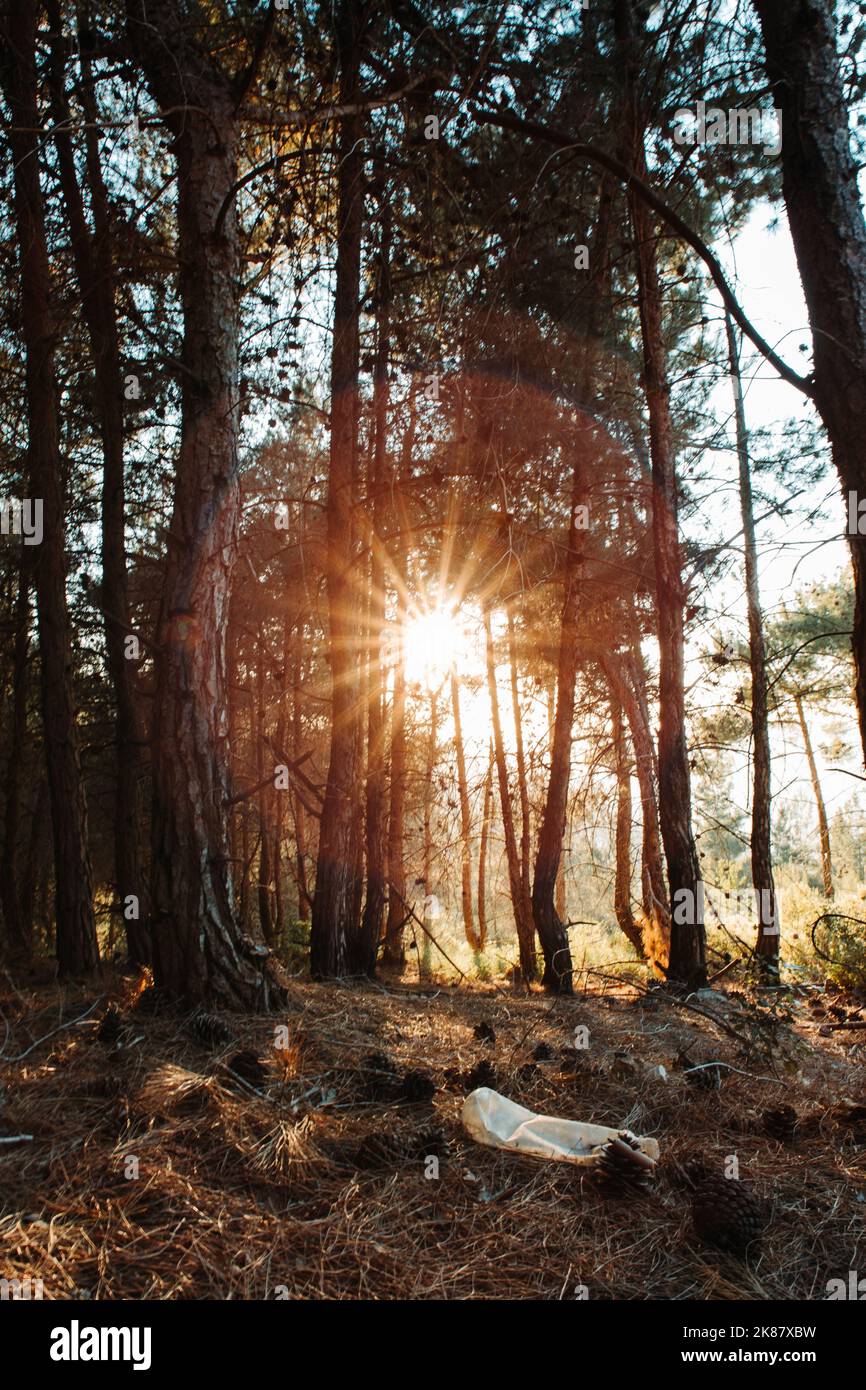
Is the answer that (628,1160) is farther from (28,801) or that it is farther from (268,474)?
(28,801)

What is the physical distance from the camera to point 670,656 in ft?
23.0

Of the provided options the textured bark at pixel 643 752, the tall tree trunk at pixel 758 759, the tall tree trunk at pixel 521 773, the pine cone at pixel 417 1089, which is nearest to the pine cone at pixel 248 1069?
the pine cone at pixel 417 1089

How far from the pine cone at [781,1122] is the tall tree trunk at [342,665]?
14.2ft

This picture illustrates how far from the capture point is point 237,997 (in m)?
4.19

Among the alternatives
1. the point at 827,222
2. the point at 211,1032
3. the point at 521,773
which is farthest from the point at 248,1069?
the point at 521,773

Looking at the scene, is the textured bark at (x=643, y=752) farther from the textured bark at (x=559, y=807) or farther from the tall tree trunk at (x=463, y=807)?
the textured bark at (x=559, y=807)

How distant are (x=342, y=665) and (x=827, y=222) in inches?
191

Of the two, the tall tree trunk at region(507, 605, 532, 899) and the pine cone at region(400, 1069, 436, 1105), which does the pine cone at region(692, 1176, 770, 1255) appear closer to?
the pine cone at region(400, 1069, 436, 1105)

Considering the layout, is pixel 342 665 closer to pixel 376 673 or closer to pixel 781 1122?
pixel 376 673

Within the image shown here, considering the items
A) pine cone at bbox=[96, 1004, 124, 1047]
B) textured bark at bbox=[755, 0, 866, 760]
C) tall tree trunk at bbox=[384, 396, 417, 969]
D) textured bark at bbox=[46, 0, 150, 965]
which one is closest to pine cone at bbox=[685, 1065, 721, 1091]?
textured bark at bbox=[755, 0, 866, 760]
